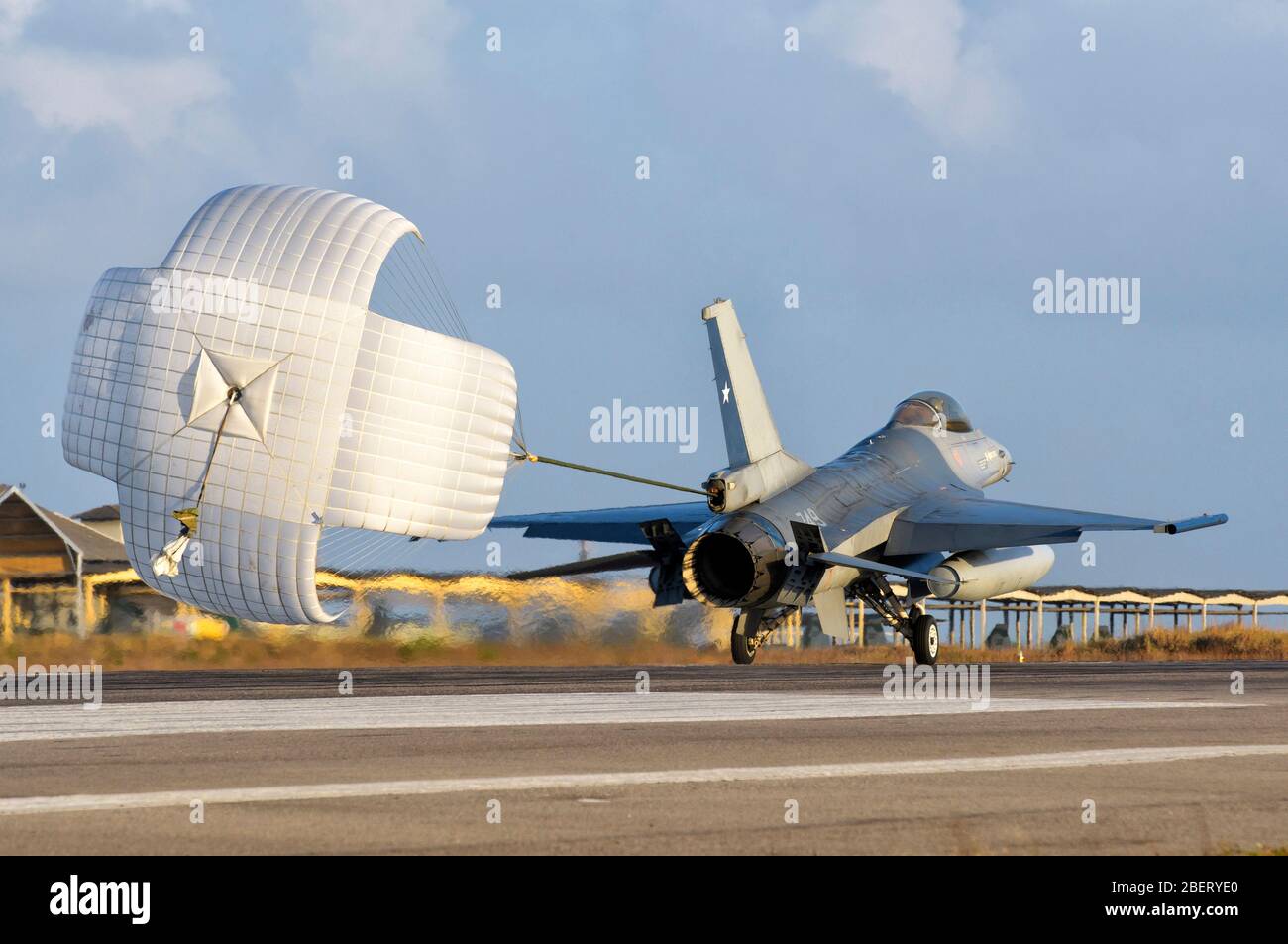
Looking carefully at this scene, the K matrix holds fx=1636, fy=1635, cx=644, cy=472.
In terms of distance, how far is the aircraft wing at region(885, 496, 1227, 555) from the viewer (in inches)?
1309

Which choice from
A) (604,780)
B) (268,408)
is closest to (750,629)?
(268,408)

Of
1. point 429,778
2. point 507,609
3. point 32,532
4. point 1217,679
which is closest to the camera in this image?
point 429,778

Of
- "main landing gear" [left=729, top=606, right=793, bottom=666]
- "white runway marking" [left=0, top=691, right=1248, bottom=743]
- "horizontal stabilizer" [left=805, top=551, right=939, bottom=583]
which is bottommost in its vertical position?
"white runway marking" [left=0, top=691, right=1248, bottom=743]

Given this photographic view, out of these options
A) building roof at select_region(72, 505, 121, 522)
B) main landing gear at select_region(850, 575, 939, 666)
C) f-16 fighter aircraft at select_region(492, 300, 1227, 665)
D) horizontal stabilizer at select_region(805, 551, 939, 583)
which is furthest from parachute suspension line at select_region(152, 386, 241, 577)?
building roof at select_region(72, 505, 121, 522)

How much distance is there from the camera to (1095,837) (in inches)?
364

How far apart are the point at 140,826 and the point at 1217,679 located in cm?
2711

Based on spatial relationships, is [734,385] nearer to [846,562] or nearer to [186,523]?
[846,562]

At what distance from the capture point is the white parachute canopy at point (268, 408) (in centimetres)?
2202

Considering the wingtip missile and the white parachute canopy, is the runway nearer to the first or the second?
the white parachute canopy

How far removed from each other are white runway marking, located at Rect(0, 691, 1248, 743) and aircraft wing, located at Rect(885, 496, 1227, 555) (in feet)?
31.2

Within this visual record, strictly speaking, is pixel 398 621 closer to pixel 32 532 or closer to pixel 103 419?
pixel 103 419

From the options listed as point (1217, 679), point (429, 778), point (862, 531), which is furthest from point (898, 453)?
point (429, 778)

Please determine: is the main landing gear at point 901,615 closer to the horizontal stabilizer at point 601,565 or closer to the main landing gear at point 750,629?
the main landing gear at point 750,629

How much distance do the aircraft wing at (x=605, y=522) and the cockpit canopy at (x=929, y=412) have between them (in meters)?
4.91
